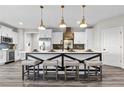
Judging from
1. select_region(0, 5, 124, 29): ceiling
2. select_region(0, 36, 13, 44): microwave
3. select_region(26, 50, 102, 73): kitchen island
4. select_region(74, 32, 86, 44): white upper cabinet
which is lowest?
select_region(26, 50, 102, 73): kitchen island

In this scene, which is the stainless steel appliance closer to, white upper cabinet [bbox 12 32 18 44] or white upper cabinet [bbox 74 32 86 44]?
white upper cabinet [bbox 12 32 18 44]

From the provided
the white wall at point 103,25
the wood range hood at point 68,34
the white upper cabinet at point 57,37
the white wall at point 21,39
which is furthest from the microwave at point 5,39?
the white wall at point 103,25

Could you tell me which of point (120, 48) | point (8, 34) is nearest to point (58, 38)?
point (8, 34)

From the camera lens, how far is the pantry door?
24.9 feet

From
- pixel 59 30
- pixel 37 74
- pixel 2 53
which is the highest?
pixel 59 30

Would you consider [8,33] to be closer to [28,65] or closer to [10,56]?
[10,56]

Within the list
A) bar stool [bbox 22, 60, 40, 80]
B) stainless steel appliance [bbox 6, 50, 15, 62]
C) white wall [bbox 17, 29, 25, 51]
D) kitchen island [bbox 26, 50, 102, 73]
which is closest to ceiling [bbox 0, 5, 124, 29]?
kitchen island [bbox 26, 50, 102, 73]

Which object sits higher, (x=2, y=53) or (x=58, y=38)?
(x=58, y=38)

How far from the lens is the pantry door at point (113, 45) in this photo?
7.58 metres

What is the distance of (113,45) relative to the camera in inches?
317

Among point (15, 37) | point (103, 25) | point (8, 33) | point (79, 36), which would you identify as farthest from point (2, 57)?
point (103, 25)

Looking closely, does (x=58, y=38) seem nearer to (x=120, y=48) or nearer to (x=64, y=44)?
(x=64, y=44)
